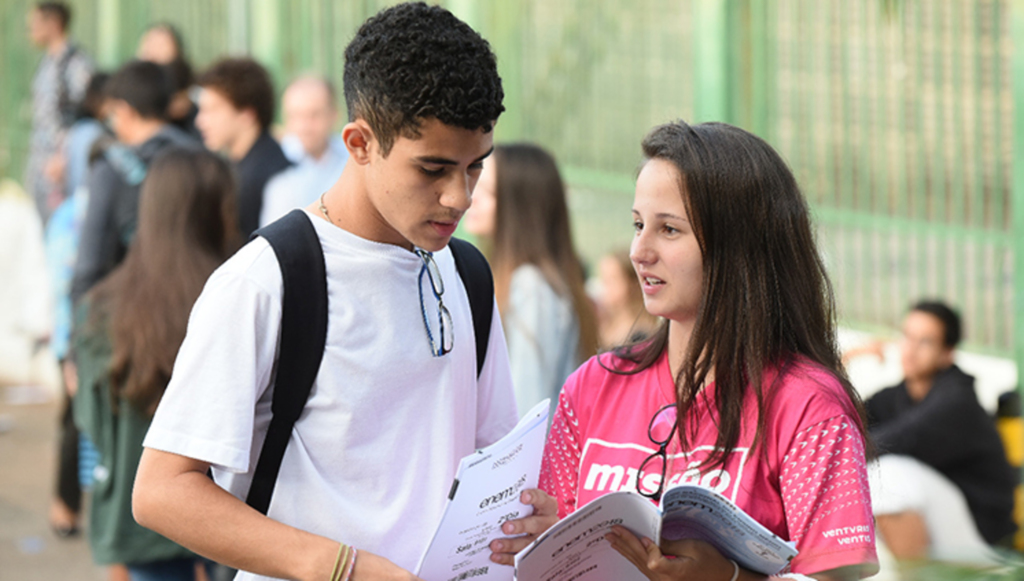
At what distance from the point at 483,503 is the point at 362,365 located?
30 cm

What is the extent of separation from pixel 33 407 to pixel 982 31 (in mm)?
7883

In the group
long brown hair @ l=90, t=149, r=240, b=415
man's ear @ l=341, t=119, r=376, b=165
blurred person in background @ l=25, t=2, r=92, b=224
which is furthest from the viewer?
blurred person in background @ l=25, t=2, r=92, b=224

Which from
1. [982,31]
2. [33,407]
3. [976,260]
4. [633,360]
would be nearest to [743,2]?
[982,31]

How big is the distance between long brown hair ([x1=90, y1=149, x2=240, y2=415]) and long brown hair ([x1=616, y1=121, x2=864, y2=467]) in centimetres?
218

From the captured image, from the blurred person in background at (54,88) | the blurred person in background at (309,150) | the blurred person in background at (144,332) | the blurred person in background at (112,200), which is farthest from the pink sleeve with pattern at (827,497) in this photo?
the blurred person in background at (54,88)

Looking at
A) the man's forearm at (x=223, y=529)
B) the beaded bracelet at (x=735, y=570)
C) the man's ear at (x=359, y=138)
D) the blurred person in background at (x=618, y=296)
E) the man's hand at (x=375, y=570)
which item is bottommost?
the blurred person in background at (x=618, y=296)

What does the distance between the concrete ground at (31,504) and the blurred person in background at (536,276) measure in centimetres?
307

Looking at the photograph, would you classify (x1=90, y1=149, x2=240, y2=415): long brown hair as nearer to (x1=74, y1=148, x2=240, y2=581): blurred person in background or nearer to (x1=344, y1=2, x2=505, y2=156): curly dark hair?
(x1=74, y1=148, x2=240, y2=581): blurred person in background

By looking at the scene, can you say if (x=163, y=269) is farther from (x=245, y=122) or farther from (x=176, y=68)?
(x=176, y=68)

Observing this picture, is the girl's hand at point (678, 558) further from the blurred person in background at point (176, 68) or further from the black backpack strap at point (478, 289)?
the blurred person in background at point (176, 68)

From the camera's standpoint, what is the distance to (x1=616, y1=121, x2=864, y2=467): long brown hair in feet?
6.59

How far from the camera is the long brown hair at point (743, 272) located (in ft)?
6.59

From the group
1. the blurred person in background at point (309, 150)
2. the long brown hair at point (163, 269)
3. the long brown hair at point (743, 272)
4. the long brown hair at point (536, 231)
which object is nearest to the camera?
the long brown hair at point (743, 272)

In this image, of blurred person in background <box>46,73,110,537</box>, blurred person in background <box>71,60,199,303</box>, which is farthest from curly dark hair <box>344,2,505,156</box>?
blurred person in background <box>46,73,110,537</box>
